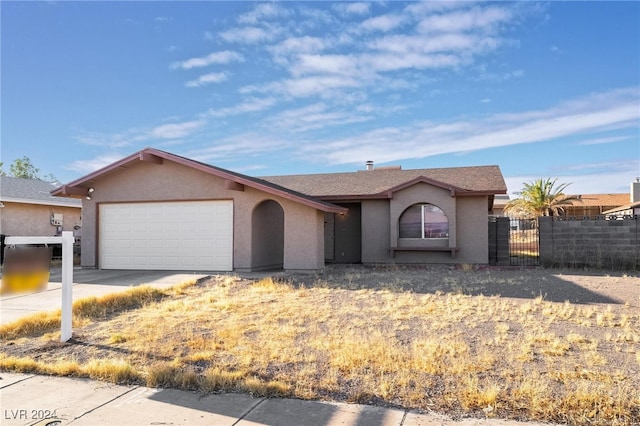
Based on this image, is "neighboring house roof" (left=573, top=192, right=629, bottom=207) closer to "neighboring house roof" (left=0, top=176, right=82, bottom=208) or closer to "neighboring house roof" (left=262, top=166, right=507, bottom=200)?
"neighboring house roof" (left=262, top=166, right=507, bottom=200)

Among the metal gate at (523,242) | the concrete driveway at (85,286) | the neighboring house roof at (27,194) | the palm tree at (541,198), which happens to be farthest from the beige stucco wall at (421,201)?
the palm tree at (541,198)

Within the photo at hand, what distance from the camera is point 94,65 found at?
16062 millimetres

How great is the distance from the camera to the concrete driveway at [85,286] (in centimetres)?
887

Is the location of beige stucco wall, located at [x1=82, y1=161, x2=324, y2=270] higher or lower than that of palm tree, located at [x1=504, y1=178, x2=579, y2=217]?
lower

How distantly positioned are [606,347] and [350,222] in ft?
45.2

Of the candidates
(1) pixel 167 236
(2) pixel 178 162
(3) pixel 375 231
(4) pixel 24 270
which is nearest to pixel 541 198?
(3) pixel 375 231

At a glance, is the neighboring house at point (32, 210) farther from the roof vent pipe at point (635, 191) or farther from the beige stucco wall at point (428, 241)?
the roof vent pipe at point (635, 191)

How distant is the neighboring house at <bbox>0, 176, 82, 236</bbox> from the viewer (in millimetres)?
20500

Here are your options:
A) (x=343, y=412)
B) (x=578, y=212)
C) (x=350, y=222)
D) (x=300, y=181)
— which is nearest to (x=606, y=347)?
(x=343, y=412)

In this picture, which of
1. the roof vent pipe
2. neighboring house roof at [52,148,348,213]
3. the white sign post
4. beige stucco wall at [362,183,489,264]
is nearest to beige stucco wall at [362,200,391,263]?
beige stucco wall at [362,183,489,264]

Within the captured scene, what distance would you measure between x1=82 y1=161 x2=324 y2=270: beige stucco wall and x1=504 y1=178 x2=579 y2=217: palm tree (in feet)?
70.2

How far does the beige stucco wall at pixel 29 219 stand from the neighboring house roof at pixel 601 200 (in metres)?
39.2

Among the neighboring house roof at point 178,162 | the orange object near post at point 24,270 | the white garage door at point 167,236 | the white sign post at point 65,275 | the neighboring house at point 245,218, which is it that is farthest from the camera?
the white garage door at point 167,236

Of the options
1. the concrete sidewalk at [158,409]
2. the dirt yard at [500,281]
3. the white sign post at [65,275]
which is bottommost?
the concrete sidewalk at [158,409]
